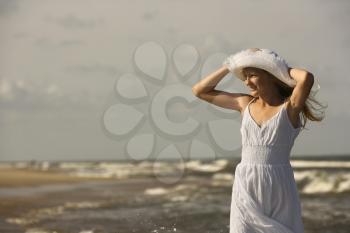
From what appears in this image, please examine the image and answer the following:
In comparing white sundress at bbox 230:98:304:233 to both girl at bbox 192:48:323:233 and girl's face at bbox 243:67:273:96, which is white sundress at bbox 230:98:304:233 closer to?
girl at bbox 192:48:323:233

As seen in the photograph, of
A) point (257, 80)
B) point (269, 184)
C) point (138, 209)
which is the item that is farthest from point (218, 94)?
point (138, 209)

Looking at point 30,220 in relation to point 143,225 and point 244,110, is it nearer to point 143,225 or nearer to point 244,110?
point 143,225

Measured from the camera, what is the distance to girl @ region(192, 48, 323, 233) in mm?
3867

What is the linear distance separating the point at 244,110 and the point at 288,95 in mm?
318

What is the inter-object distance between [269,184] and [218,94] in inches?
30.3

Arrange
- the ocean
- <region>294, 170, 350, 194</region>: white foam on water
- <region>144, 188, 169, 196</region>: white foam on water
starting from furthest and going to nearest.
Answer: <region>294, 170, 350, 194</region>: white foam on water → <region>144, 188, 169, 196</region>: white foam on water → the ocean

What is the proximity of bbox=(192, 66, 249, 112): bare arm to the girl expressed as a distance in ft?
0.82

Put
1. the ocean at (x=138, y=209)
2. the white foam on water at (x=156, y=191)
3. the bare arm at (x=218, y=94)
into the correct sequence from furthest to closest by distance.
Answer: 1. the white foam on water at (x=156, y=191)
2. the ocean at (x=138, y=209)
3. the bare arm at (x=218, y=94)

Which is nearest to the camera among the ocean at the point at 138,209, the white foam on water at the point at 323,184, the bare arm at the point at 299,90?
the bare arm at the point at 299,90

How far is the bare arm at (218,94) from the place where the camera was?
168 inches

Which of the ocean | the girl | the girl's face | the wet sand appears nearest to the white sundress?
the girl

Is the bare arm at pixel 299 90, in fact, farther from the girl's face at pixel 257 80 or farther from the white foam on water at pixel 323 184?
the white foam on water at pixel 323 184

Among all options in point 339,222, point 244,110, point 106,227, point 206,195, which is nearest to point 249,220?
point 244,110

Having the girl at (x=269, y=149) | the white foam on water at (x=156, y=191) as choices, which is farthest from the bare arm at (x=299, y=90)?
the white foam on water at (x=156, y=191)
